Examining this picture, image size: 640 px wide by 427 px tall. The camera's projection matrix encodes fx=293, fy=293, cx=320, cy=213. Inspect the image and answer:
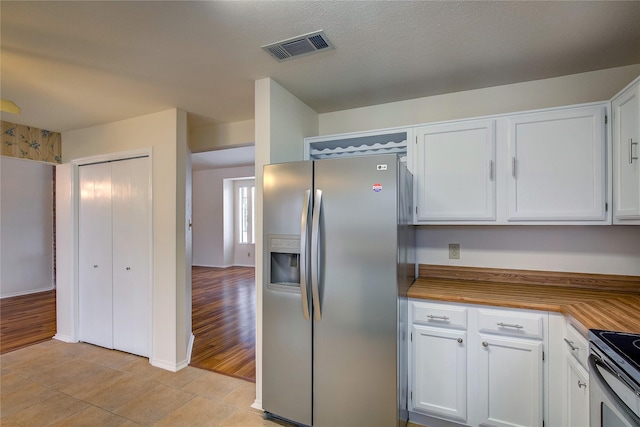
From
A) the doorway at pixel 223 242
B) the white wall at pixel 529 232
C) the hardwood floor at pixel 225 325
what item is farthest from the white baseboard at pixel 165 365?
the white wall at pixel 529 232

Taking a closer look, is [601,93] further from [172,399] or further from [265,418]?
[172,399]

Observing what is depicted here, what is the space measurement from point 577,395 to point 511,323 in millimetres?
410

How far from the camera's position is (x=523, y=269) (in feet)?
7.34

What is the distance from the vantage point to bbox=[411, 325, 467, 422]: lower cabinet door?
6.06 ft

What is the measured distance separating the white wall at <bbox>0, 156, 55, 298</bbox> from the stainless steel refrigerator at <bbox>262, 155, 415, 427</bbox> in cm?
610

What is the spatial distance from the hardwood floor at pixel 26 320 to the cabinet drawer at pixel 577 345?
5.06 meters

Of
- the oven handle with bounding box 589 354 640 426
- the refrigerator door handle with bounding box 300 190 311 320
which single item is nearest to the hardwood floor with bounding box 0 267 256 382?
the refrigerator door handle with bounding box 300 190 311 320

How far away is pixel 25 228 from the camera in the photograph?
220 inches

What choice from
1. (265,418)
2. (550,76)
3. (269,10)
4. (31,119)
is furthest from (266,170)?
(31,119)

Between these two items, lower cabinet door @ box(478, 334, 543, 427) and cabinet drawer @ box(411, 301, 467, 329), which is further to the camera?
cabinet drawer @ box(411, 301, 467, 329)

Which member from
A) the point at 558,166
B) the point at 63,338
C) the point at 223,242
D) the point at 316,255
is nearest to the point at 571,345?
the point at 558,166

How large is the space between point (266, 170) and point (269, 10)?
95 centimetres

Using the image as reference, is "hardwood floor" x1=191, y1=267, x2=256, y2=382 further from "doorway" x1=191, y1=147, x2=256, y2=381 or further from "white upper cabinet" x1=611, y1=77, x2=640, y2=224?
"white upper cabinet" x1=611, y1=77, x2=640, y2=224

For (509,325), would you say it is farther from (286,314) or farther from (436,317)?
(286,314)
